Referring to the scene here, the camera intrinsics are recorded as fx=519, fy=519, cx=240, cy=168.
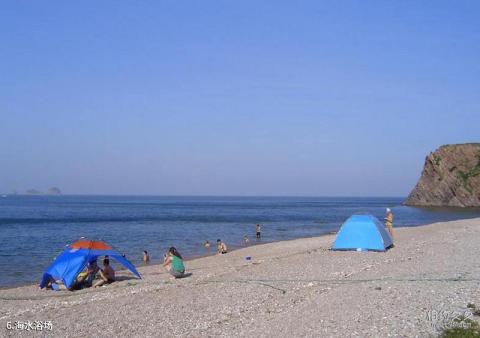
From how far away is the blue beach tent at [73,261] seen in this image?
17.6 meters

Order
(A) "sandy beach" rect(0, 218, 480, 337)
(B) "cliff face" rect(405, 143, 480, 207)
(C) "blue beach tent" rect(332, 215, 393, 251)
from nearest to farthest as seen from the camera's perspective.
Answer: (A) "sandy beach" rect(0, 218, 480, 337)
(C) "blue beach tent" rect(332, 215, 393, 251)
(B) "cliff face" rect(405, 143, 480, 207)

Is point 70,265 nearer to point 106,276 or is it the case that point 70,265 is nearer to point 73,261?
point 73,261

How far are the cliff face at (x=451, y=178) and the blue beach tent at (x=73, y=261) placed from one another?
11149 cm

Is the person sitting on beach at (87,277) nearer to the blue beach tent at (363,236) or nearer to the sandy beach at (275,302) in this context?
the sandy beach at (275,302)

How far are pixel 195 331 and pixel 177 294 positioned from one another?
4.25 metres

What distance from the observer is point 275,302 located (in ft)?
41.6

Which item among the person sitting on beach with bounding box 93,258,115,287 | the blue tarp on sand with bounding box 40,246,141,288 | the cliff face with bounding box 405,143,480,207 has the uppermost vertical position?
the cliff face with bounding box 405,143,480,207

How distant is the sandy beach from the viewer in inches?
402

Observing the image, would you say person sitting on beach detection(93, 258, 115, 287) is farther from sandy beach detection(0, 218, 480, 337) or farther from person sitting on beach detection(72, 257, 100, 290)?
sandy beach detection(0, 218, 480, 337)

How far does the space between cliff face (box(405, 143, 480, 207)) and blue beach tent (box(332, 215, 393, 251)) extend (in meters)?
101

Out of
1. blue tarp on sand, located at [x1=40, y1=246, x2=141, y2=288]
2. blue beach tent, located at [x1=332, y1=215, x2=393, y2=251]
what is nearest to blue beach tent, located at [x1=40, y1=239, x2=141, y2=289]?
blue tarp on sand, located at [x1=40, y1=246, x2=141, y2=288]

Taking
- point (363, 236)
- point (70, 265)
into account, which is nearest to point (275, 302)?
point (70, 265)

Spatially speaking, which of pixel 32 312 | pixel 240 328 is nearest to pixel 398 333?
pixel 240 328

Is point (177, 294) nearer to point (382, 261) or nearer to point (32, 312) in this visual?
point (32, 312)
